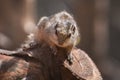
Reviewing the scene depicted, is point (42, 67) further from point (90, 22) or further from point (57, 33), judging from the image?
point (90, 22)

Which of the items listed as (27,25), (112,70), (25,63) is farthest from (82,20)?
(25,63)

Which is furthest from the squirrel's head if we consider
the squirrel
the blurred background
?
the blurred background

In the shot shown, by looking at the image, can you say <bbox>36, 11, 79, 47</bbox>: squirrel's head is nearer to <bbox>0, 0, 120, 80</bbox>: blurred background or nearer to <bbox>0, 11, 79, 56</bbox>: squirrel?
<bbox>0, 11, 79, 56</bbox>: squirrel

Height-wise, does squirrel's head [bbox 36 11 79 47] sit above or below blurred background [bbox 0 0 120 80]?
below

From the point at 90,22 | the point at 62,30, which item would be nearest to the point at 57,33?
the point at 62,30

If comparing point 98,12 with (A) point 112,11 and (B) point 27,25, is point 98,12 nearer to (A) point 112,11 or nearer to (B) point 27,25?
(A) point 112,11
